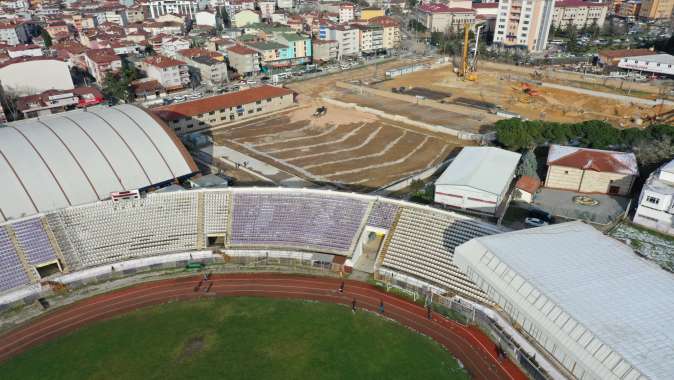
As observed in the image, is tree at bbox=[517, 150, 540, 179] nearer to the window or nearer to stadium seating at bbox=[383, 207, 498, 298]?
the window

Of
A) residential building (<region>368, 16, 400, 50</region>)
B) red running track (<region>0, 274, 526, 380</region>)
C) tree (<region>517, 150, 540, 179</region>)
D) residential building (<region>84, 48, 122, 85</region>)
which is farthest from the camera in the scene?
residential building (<region>368, 16, 400, 50</region>)

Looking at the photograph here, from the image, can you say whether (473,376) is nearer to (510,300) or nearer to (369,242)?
(510,300)

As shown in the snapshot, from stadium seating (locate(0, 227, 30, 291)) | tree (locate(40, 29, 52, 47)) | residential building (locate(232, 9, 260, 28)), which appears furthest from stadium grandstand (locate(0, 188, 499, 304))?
residential building (locate(232, 9, 260, 28))

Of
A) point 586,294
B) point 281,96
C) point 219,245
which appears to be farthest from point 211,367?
point 281,96

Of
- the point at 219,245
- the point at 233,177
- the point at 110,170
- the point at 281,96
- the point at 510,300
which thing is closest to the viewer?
the point at 510,300

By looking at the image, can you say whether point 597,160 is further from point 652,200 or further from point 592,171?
point 652,200

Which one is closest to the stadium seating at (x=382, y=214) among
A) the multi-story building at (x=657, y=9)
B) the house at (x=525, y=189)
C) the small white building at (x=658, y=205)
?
the house at (x=525, y=189)

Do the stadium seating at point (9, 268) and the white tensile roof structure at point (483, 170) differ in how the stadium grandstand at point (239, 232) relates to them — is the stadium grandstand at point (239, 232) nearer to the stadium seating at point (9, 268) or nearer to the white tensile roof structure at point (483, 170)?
the stadium seating at point (9, 268)
